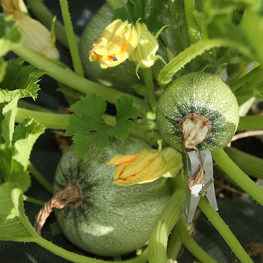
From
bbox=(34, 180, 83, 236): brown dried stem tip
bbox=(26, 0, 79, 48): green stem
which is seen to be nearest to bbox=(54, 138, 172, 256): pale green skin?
bbox=(34, 180, 83, 236): brown dried stem tip

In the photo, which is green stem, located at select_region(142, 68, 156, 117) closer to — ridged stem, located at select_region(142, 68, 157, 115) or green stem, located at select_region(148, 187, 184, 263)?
ridged stem, located at select_region(142, 68, 157, 115)

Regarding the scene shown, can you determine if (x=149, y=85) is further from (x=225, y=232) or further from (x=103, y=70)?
(x=225, y=232)

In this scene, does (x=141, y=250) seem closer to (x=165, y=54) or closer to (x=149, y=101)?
(x=149, y=101)

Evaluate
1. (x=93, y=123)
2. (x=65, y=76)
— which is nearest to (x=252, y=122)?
(x=93, y=123)

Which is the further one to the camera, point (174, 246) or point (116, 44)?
point (174, 246)

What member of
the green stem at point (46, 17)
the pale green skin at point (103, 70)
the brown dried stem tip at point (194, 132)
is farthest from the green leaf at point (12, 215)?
the green stem at point (46, 17)

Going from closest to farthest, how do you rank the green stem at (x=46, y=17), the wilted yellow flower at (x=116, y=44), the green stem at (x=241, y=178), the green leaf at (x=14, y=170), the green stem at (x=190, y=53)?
the green stem at (x=190, y=53), the green leaf at (x=14, y=170), the wilted yellow flower at (x=116, y=44), the green stem at (x=241, y=178), the green stem at (x=46, y=17)

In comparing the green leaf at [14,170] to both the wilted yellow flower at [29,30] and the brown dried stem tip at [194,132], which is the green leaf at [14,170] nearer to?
the brown dried stem tip at [194,132]
